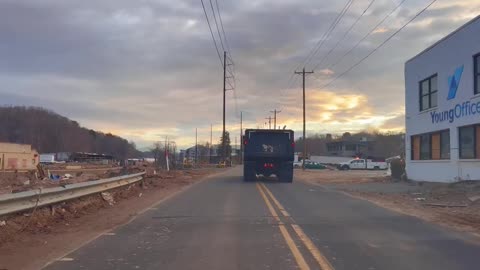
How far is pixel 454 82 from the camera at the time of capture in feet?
83.8

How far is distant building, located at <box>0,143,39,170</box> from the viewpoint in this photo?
152 ft

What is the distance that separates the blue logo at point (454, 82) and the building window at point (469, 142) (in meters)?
1.78

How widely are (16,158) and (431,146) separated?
116ft

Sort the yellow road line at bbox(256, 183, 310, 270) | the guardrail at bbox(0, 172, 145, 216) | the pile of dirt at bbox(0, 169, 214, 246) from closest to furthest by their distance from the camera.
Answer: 1. the yellow road line at bbox(256, 183, 310, 270)
2. the guardrail at bbox(0, 172, 145, 216)
3. the pile of dirt at bbox(0, 169, 214, 246)

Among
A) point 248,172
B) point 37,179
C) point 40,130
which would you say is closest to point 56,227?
point 37,179

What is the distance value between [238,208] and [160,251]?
7.51 m

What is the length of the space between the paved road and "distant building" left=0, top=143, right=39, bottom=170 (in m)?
35.5

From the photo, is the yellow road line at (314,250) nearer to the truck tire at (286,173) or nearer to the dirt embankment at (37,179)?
the dirt embankment at (37,179)

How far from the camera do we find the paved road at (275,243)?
7.98 meters

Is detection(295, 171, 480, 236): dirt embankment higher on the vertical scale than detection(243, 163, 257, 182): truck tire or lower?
lower

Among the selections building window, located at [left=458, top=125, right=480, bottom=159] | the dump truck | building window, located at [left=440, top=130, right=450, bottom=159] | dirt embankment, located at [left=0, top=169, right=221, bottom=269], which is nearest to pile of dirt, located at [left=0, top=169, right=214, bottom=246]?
dirt embankment, located at [left=0, top=169, right=221, bottom=269]

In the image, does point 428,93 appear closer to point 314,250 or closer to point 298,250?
point 314,250

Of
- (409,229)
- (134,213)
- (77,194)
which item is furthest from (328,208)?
(77,194)

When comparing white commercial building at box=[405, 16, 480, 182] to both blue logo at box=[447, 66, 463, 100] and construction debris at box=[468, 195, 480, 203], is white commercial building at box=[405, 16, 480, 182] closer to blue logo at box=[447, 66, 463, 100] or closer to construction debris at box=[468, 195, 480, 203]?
blue logo at box=[447, 66, 463, 100]
